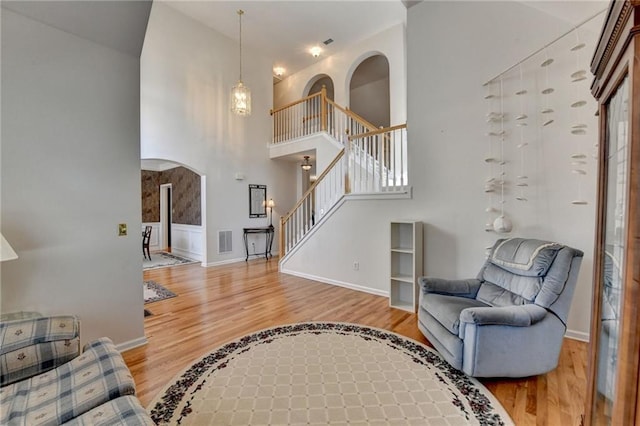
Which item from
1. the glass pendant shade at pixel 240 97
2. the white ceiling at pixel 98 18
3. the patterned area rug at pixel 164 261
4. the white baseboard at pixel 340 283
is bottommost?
the patterned area rug at pixel 164 261

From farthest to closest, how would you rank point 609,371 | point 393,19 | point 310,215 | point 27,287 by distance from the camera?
point 393,19, point 310,215, point 27,287, point 609,371

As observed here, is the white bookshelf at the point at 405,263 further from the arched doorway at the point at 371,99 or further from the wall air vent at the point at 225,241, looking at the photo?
the arched doorway at the point at 371,99

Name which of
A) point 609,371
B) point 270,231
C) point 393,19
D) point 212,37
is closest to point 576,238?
point 609,371

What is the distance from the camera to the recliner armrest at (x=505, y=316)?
6.66 feet

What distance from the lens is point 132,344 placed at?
265 centimetres

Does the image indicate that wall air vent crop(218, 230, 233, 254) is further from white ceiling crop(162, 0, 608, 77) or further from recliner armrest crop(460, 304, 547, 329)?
recliner armrest crop(460, 304, 547, 329)

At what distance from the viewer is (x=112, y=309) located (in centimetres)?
255

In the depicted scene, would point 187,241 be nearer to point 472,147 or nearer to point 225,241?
point 225,241

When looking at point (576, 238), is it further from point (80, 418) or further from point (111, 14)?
point (111, 14)

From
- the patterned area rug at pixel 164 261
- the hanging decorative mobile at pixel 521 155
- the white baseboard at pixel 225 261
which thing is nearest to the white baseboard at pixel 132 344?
the white baseboard at pixel 225 261

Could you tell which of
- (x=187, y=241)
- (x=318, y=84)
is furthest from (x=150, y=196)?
(x=318, y=84)

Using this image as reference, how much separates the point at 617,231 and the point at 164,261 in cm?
777

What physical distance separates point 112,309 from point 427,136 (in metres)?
4.05

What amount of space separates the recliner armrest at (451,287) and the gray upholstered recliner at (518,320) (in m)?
0.22
